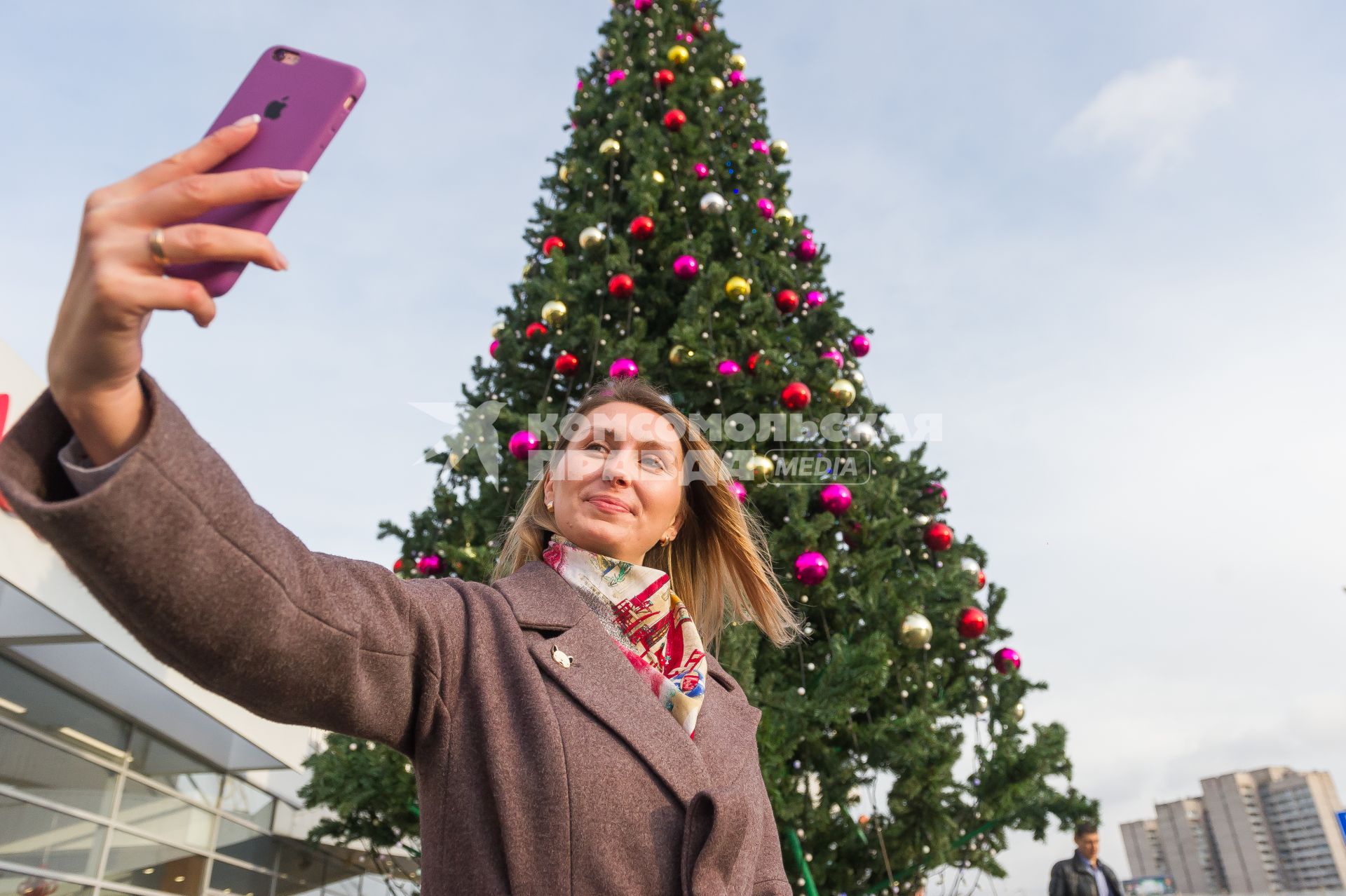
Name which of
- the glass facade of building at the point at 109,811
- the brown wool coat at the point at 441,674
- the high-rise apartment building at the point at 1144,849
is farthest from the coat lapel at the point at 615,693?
the high-rise apartment building at the point at 1144,849

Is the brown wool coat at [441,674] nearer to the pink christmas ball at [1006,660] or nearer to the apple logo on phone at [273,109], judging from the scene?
the apple logo on phone at [273,109]

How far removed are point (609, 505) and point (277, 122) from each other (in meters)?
0.80

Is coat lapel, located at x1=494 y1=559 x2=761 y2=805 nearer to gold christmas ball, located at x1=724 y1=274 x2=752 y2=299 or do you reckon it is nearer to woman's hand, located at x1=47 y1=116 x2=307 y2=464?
woman's hand, located at x1=47 y1=116 x2=307 y2=464

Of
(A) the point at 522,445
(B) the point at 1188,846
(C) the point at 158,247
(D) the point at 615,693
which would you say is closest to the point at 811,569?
(A) the point at 522,445

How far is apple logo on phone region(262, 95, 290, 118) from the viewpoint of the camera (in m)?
0.74

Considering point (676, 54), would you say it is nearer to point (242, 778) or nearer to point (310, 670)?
point (310, 670)

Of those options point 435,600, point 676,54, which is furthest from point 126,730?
point 435,600

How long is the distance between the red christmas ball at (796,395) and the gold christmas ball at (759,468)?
42 cm

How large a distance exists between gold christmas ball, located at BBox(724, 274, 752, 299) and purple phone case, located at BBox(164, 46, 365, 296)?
4.12m

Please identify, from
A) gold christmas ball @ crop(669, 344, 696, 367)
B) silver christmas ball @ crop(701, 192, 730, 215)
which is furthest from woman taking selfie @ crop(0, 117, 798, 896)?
silver christmas ball @ crop(701, 192, 730, 215)

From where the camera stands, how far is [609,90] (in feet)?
22.9

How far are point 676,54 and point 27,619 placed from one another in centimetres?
726

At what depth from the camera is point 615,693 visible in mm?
1092

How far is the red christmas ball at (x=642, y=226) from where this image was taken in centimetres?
508
